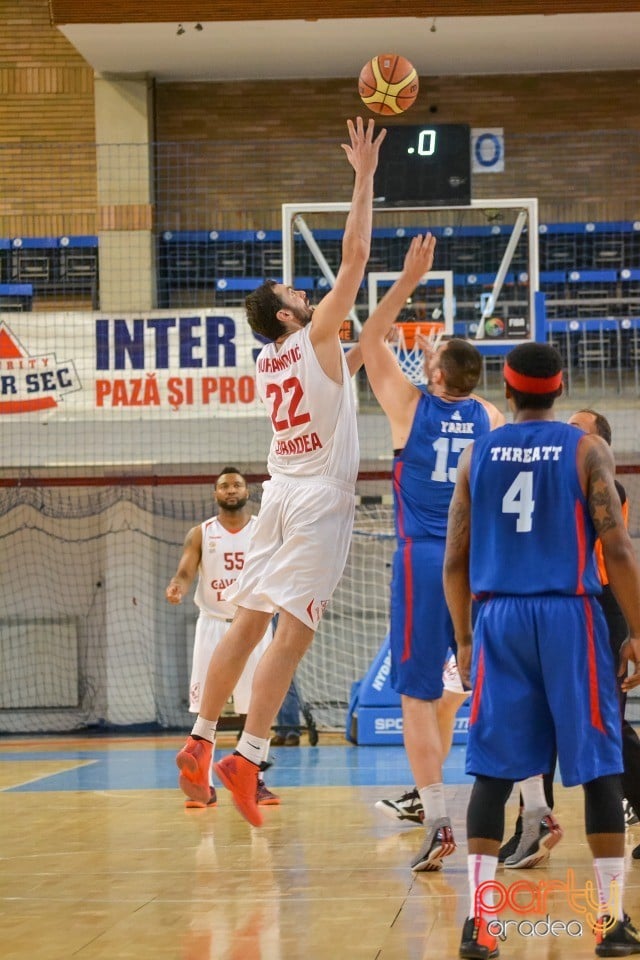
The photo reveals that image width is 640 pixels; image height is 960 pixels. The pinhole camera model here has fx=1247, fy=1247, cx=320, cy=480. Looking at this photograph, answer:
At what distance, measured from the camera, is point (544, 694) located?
3.64 m

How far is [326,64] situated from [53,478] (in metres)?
6.67

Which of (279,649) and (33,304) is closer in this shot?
(279,649)

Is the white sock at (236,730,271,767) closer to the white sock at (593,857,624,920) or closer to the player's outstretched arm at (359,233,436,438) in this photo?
the player's outstretched arm at (359,233,436,438)

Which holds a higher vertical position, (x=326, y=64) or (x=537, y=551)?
(x=326, y=64)

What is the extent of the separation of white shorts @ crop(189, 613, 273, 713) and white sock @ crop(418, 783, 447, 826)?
4.79m

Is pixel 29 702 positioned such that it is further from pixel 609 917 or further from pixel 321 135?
pixel 609 917

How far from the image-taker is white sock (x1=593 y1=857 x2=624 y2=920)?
352cm

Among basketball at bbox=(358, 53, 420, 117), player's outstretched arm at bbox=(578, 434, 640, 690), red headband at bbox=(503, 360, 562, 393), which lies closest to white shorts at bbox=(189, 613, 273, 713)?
basketball at bbox=(358, 53, 420, 117)

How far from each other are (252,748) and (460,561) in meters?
1.66

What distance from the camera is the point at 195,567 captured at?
10258 mm

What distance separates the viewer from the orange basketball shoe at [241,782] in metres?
5.03

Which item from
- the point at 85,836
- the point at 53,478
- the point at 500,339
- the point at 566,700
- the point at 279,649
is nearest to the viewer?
the point at 566,700

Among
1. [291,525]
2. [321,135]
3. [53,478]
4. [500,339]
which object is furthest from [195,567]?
[321,135]

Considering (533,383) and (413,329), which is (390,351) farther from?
(413,329)
